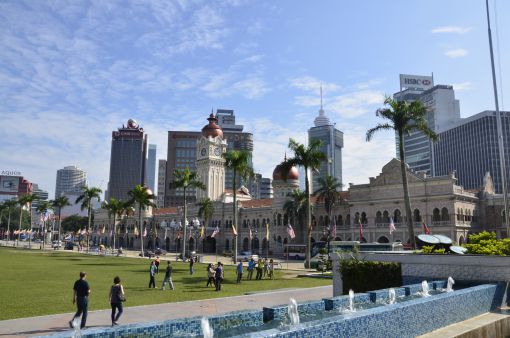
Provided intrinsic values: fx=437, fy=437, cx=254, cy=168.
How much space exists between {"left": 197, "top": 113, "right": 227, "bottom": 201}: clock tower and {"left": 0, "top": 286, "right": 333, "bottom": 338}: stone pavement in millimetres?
81717

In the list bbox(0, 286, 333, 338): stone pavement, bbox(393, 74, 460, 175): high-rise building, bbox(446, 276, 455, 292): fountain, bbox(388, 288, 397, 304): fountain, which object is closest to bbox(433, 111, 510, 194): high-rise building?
bbox(393, 74, 460, 175): high-rise building

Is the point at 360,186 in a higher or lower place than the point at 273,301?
higher

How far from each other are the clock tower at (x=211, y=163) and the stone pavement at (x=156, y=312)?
3217 inches

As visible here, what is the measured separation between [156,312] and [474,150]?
158673 mm

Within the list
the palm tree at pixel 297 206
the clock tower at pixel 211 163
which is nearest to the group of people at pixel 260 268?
the palm tree at pixel 297 206

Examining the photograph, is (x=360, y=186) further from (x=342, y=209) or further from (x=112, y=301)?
(x=112, y=301)

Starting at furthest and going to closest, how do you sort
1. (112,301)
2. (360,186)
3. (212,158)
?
(212,158) < (360,186) < (112,301)

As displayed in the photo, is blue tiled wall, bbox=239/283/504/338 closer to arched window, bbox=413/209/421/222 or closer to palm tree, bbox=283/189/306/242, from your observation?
arched window, bbox=413/209/421/222

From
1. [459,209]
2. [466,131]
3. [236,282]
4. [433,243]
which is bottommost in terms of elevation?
[236,282]

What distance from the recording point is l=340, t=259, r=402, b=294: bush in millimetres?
18750

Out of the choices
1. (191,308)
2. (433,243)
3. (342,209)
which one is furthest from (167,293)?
(342,209)

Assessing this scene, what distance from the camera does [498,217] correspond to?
62.0m

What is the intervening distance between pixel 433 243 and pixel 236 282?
51.8ft

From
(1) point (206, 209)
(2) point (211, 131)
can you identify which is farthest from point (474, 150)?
(1) point (206, 209)
